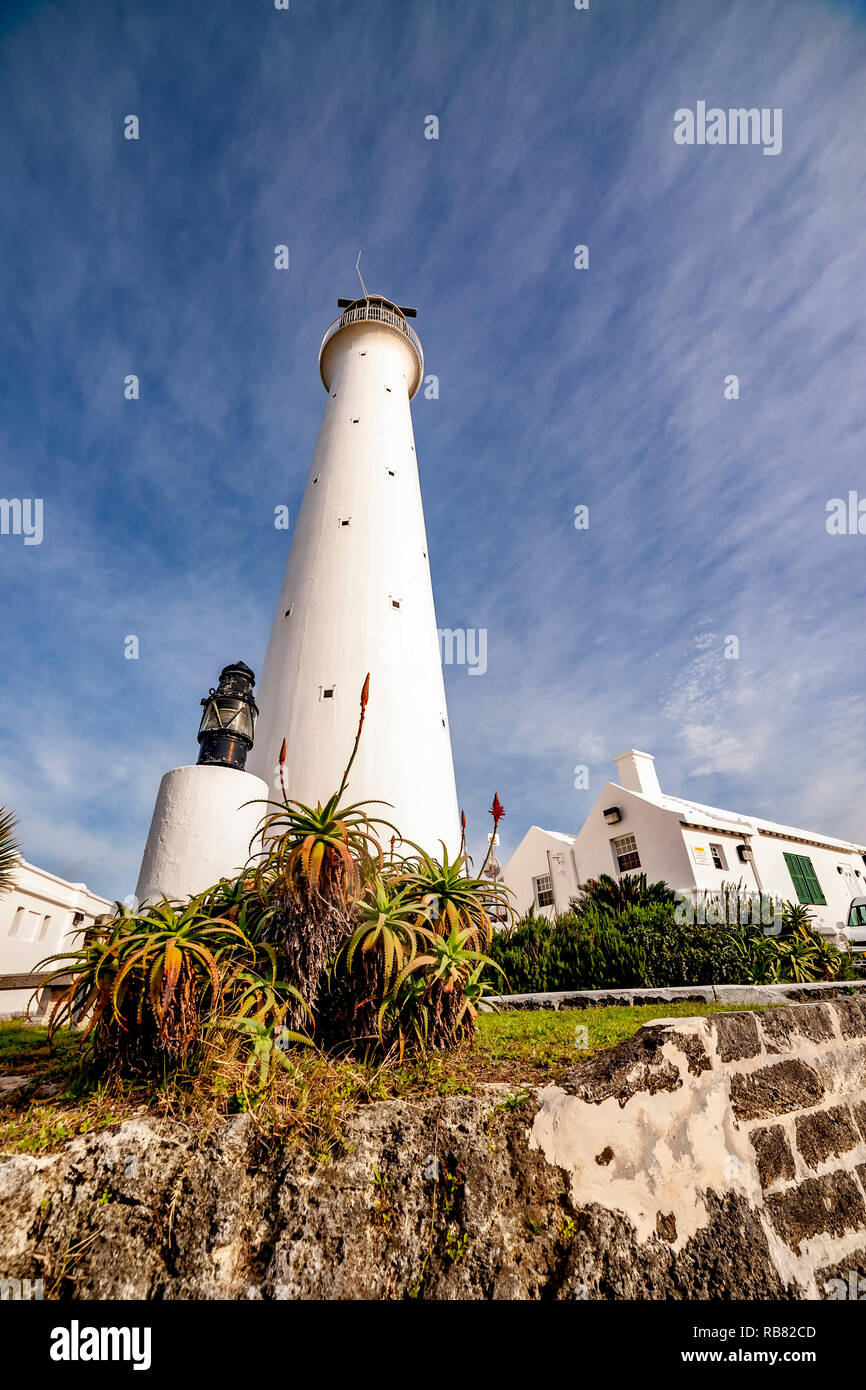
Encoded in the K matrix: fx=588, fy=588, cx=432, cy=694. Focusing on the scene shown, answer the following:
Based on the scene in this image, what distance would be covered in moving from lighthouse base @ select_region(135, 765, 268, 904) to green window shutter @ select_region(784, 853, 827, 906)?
18978 millimetres

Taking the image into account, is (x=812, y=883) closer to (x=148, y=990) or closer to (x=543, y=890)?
(x=543, y=890)

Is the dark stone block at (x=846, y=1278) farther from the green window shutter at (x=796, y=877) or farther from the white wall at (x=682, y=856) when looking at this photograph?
the green window shutter at (x=796, y=877)

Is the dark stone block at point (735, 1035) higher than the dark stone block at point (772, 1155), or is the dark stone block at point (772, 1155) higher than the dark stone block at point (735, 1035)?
the dark stone block at point (735, 1035)

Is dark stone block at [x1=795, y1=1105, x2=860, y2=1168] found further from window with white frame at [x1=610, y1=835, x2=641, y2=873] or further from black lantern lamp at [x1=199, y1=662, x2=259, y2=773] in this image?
window with white frame at [x1=610, y1=835, x2=641, y2=873]

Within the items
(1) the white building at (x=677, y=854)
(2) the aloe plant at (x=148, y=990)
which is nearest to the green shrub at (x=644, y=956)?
(2) the aloe plant at (x=148, y=990)

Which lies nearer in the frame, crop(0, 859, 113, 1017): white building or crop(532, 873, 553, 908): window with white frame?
crop(0, 859, 113, 1017): white building

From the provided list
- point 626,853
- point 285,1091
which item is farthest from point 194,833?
point 626,853

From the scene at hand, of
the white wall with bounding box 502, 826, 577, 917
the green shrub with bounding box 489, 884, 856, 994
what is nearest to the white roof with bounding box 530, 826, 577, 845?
the white wall with bounding box 502, 826, 577, 917

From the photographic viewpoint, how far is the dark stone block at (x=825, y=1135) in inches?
130

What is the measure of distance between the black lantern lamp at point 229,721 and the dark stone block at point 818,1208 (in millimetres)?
6566

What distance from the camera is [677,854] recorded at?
1709 centimetres

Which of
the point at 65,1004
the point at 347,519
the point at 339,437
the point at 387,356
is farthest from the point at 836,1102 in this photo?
the point at 387,356

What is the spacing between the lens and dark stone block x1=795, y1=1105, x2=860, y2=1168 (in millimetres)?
3311

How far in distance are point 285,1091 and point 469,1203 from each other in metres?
0.97
